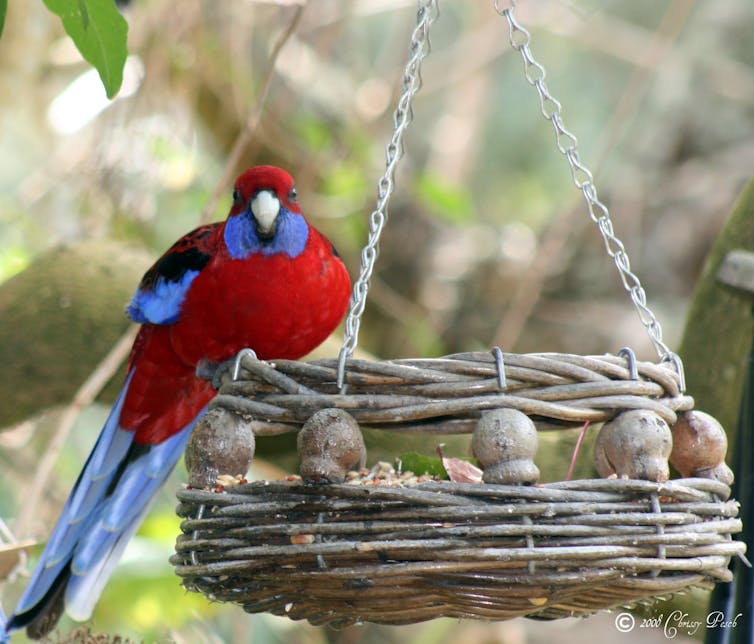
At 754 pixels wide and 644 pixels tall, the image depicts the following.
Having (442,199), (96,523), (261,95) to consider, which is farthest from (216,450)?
(442,199)

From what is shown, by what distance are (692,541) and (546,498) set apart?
20cm

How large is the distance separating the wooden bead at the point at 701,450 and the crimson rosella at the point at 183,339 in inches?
31.5

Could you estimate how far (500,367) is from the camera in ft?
3.88

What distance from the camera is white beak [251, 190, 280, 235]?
72.7 inches

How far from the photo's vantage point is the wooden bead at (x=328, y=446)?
1.15m

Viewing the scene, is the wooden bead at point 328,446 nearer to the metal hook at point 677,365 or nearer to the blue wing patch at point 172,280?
the metal hook at point 677,365

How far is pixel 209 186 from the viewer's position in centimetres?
387

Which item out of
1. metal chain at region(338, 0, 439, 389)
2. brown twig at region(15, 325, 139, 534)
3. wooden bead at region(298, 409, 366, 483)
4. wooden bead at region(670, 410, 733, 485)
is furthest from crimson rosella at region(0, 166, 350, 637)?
wooden bead at region(670, 410, 733, 485)

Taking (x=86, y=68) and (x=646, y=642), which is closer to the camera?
(x=86, y=68)

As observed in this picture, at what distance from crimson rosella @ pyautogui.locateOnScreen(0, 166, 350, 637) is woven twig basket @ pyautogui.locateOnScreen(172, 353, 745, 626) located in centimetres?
59

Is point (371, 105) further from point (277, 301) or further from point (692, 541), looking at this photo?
point (692, 541)

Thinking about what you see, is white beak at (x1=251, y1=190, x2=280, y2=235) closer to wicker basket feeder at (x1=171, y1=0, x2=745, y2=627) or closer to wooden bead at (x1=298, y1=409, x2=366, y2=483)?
wicker basket feeder at (x1=171, y1=0, x2=745, y2=627)

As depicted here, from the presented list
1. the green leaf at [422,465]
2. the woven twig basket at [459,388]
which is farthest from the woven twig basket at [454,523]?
the green leaf at [422,465]

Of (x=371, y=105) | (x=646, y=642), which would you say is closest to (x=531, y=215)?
(x=371, y=105)
